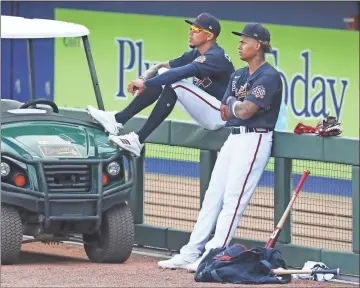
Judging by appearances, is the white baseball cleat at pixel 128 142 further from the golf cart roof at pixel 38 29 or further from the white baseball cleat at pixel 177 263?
→ the golf cart roof at pixel 38 29

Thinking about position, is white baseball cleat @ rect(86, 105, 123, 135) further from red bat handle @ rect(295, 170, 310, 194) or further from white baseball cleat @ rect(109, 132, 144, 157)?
red bat handle @ rect(295, 170, 310, 194)

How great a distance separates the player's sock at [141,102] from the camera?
1005cm

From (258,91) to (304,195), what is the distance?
3.44 feet

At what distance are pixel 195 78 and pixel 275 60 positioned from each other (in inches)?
270

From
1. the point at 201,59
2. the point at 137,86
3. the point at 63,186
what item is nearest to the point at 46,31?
the point at 137,86

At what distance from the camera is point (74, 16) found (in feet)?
56.9

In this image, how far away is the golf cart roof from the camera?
10633 mm

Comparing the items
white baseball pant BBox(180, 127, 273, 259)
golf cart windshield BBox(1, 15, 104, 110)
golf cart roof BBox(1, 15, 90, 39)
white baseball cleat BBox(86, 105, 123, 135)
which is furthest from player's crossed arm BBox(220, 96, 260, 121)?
golf cart roof BBox(1, 15, 90, 39)

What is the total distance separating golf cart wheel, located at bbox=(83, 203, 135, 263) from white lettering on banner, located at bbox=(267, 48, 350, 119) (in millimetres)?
7066

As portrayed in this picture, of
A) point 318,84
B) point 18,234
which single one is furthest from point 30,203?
point 318,84

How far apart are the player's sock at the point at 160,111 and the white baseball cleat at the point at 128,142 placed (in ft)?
0.59

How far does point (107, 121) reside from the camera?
1002 centimetres

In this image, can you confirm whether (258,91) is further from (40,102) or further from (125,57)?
(125,57)

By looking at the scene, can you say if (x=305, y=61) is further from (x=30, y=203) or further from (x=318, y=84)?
(x=30, y=203)
